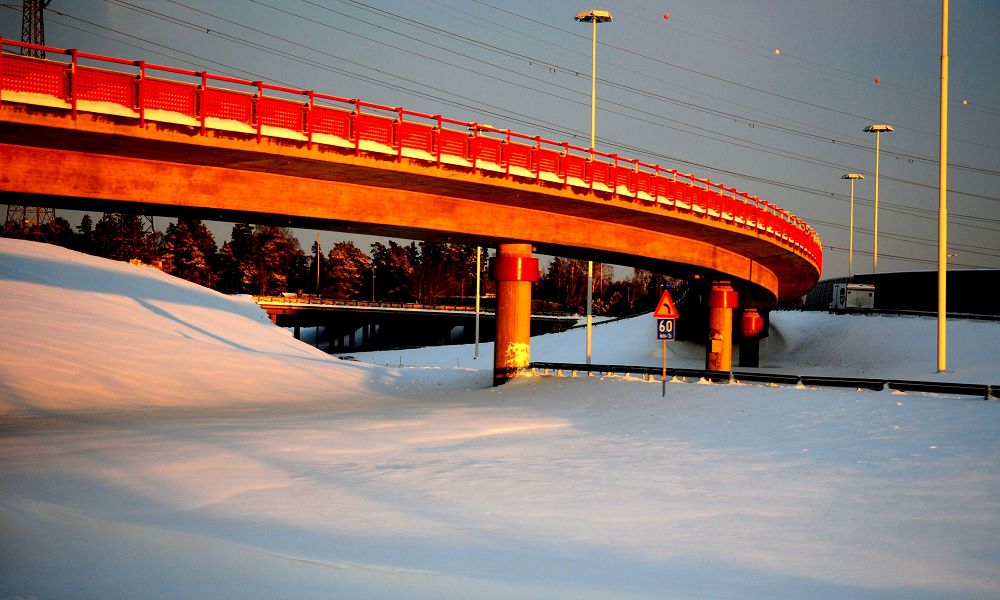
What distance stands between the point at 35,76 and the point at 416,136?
10901 mm

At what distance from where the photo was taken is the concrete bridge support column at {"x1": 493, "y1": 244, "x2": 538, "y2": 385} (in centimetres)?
3759

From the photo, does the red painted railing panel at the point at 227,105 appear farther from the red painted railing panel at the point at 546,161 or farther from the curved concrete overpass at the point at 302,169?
the red painted railing panel at the point at 546,161

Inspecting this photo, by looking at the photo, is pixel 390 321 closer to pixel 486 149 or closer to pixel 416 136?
pixel 486 149

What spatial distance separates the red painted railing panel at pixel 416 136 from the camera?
2917cm

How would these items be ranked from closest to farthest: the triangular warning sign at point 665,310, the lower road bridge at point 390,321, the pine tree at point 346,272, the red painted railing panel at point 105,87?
the red painted railing panel at point 105,87 < the triangular warning sign at point 665,310 < the lower road bridge at point 390,321 < the pine tree at point 346,272

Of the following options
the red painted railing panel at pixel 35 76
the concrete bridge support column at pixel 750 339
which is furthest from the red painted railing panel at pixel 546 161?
the concrete bridge support column at pixel 750 339

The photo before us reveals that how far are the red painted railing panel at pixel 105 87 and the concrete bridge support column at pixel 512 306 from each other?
1671cm

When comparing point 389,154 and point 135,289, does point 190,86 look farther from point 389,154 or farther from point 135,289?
point 135,289

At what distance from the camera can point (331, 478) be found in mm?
15922

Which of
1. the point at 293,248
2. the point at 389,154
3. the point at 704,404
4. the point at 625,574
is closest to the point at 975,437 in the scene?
the point at 704,404

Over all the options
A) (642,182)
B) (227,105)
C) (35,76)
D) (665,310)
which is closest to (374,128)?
(227,105)

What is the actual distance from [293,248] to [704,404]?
159 m

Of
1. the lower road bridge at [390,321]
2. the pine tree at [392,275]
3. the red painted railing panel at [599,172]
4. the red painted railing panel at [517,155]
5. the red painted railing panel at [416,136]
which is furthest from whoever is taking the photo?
the pine tree at [392,275]

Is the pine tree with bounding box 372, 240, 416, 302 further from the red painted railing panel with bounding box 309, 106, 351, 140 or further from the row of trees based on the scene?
the red painted railing panel with bounding box 309, 106, 351, 140
